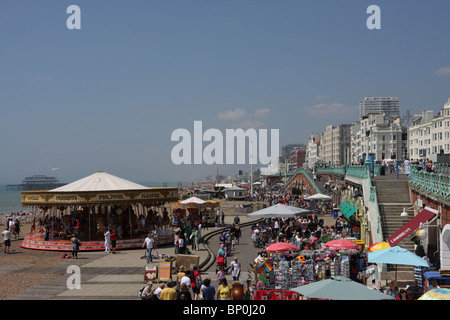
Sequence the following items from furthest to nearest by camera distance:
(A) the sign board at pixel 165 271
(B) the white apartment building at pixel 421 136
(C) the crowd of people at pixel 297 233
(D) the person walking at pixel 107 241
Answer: (B) the white apartment building at pixel 421 136 < (D) the person walking at pixel 107 241 < (C) the crowd of people at pixel 297 233 < (A) the sign board at pixel 165 271

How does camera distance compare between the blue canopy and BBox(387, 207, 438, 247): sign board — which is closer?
the blue canopy

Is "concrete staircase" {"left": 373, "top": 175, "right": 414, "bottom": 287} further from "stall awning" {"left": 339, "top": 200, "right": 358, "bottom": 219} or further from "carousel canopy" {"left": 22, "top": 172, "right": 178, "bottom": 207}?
"carousel canopy" {"left": 22, "top": 172, "right": 178, "bottom": 207}

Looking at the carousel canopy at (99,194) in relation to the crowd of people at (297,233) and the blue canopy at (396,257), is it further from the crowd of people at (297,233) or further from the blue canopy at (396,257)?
the blue canopy at (396,257)

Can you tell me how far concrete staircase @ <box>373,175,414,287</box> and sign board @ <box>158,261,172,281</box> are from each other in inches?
312

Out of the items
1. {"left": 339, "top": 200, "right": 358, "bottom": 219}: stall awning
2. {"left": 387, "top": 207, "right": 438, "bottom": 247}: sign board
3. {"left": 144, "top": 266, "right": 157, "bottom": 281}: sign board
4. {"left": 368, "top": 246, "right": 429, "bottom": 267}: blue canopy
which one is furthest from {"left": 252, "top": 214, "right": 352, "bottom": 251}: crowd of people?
{"left": 368, "top": 246, "right": 429, "bottom": 267}: blue canopy

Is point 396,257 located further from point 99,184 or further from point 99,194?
point 99,184

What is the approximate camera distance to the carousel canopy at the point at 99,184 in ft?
89.4

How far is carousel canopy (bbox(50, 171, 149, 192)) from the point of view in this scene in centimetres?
2723

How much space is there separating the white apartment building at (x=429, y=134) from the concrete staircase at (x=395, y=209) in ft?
195

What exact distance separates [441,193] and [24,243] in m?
23.5

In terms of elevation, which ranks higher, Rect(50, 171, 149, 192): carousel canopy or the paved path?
Rect(50, 171, 149, 192): carousel canopy

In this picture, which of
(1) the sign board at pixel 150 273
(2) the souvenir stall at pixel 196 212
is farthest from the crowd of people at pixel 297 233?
(1) the sign board at pixel 150 273
